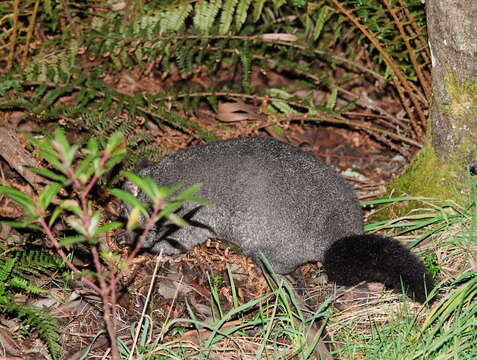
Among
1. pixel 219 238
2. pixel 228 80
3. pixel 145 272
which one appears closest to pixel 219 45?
pixel 228 80

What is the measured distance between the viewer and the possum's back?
4.37 metres

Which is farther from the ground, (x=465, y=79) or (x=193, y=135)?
(x=465, y=79)

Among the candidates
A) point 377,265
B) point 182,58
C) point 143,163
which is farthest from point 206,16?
point 377,265

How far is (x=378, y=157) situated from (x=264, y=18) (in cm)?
193

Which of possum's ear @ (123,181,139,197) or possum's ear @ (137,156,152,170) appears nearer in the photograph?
possum's ear @ (123,181,139,197)

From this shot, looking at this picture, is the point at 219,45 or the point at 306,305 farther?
the point at 219,45

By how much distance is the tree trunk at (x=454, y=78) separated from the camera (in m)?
4.27

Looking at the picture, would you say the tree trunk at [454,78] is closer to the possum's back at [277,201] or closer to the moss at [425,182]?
the moss at [425,182]

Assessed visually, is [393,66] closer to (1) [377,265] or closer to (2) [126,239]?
(1) [377,265]

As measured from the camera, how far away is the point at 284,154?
15.1 ft

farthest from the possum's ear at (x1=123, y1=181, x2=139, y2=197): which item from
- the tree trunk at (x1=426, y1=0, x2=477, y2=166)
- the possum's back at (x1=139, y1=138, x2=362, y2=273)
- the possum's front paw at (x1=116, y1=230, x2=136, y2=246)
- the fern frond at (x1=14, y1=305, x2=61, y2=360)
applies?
the tree trunk at (x1=426, y1=0, x2=477, y2=166)

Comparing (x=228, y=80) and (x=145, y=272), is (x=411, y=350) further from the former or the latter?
(x=228, y=80)

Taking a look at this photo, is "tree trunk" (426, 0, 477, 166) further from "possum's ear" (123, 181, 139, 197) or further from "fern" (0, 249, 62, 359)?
"fern" (0, 249, 62, 359)

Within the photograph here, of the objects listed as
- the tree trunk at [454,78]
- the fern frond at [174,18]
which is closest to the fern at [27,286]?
the fern frond at [174,18]
